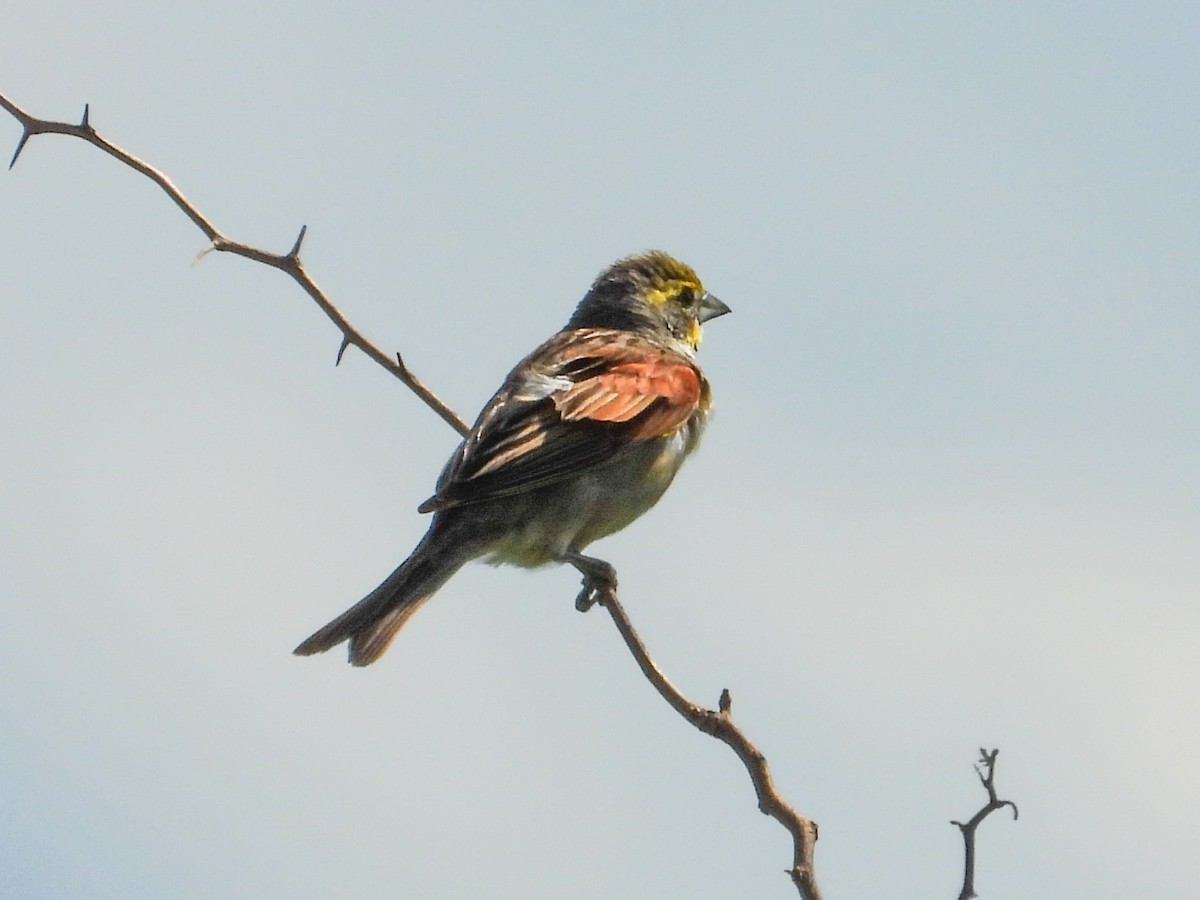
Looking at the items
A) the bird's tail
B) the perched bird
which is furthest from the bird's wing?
the bird's tail

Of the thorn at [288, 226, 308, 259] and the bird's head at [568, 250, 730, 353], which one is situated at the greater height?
the bird's head at [568, 250, 730, 353]

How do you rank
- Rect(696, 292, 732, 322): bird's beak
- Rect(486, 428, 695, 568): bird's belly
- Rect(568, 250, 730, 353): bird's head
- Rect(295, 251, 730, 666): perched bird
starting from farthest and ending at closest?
1. Rect(696, 292, 732, 322): bird's beak
2. Rect(568, 250, 730, 353): bird's head
3. Rect(486, 428, 695, 568): bird's belly
4. Rect(295, 251, 730, 666): perched bird

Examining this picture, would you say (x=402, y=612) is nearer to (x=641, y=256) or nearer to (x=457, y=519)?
(x=457, y=519)

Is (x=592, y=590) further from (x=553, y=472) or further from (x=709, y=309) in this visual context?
(x=709, y=309)

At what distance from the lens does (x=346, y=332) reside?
6.11m

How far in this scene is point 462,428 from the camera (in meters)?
6.98

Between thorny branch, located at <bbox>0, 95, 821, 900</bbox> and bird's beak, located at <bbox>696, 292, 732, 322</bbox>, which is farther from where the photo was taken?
bird's beak, located at <bbox>696, 292, 732, 322</bbox>

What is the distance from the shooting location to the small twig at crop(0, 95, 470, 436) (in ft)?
18.1

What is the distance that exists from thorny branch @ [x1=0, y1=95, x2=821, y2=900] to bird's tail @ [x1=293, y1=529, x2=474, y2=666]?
616 mm

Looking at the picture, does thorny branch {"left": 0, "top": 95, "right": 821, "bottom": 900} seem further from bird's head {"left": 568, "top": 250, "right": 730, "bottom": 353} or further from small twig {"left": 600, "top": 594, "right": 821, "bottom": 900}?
bird's head {"left": 568, "top": 250, "right": 730, "bottom": 353}

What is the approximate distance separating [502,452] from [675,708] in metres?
2.13

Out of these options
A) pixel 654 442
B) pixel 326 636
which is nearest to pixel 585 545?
pixel 654 442

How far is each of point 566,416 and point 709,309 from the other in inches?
85.0

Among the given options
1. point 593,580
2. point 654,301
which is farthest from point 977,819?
point 654,301
